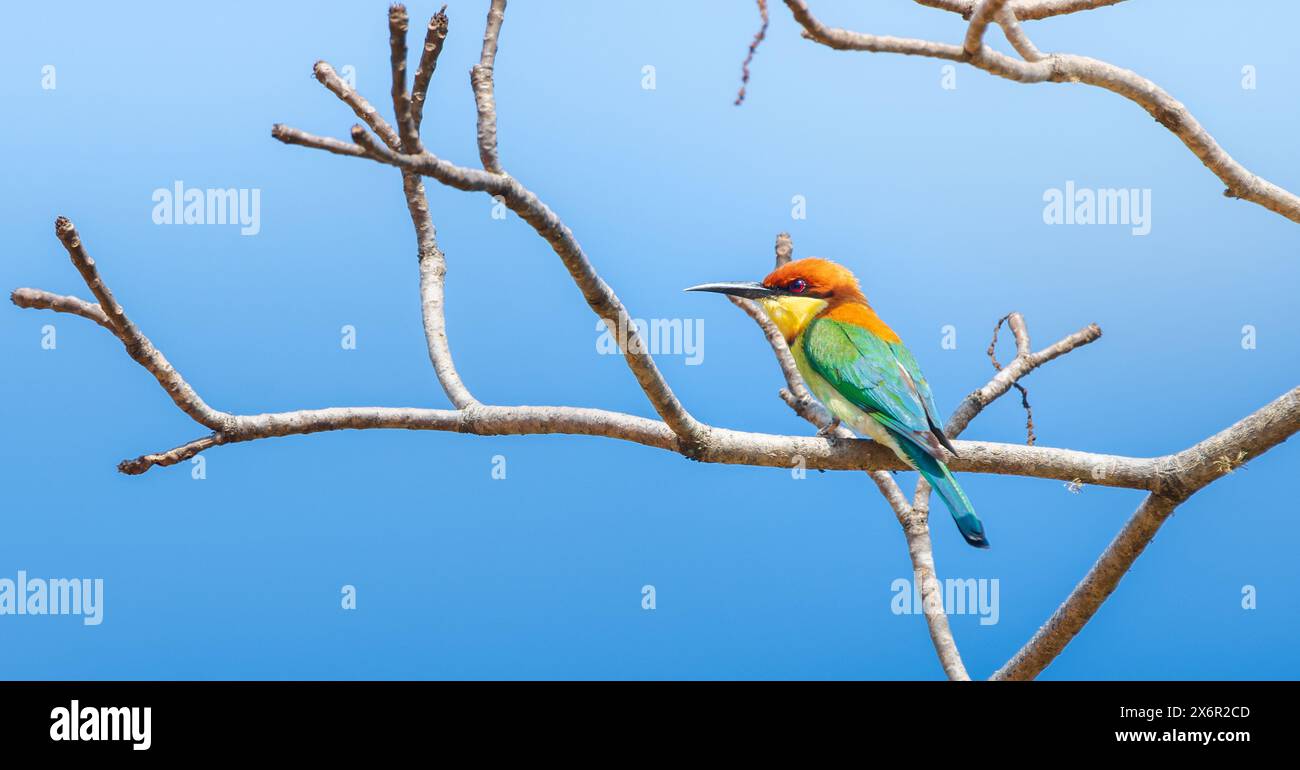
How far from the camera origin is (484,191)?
194 centimetres

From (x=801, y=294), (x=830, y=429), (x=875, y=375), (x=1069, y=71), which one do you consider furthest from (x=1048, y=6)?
(x=830, y=429)

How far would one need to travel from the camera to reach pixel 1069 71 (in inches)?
91.7

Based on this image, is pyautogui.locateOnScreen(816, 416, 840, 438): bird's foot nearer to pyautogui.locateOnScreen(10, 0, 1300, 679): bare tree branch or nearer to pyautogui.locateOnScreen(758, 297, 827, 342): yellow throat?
pyautogui.locateOnScreen(10, 0, 1300, 679): bare tree branch

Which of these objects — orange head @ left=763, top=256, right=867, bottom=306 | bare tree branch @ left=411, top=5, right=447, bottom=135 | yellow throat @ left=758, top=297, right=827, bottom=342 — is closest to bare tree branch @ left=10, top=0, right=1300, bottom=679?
bare tree branch @ left=411, top=5, right=447, bottom=135

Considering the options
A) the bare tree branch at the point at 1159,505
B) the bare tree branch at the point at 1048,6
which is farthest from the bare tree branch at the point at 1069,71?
the bare tree branch at the point at 1159,505

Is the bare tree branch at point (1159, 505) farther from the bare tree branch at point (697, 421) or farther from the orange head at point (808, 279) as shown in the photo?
the orange head at point (808, 279)

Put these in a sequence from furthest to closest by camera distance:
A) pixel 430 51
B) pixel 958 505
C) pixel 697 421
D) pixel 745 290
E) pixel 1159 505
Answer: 1. pixel 745 290
2. pixel 958 505
3. pixel 1159 505
4. pixel 697 421
5. pixel 430 51

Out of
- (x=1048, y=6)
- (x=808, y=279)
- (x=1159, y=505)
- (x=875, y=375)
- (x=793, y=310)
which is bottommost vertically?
(x=1159, y=505)

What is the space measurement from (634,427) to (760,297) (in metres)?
1.02

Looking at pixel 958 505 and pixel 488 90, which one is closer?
pixel 488 90

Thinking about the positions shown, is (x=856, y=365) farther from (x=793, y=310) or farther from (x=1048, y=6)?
(x=1048, y=6)

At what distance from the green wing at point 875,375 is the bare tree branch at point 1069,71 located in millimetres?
996

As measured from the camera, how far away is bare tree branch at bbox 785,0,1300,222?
1.95 meters

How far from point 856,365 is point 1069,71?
1.23m
